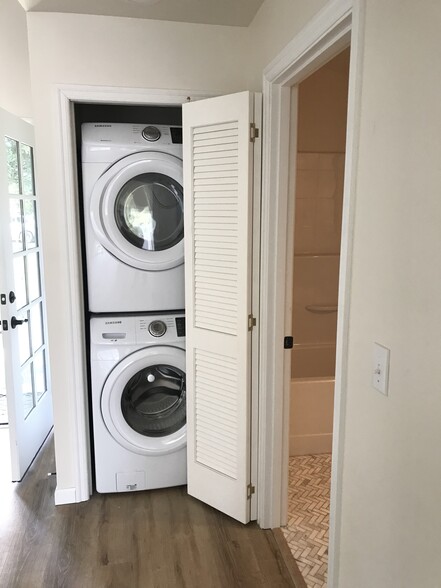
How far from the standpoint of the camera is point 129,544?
222 cm

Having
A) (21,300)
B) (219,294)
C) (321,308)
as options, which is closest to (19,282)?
(21,300)

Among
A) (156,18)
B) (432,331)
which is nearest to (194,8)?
(156,18)

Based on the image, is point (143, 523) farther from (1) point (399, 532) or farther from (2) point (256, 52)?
(2) point (256, 52)

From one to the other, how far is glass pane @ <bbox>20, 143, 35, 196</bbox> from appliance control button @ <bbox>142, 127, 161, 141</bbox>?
90 cm

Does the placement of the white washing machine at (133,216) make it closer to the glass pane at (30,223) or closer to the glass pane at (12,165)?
the glass pane at (12,165)

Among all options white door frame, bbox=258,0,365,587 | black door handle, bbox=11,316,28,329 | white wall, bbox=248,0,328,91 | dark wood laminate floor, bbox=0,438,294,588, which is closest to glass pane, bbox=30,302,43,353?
black door handle, bbox=11,316,28,329

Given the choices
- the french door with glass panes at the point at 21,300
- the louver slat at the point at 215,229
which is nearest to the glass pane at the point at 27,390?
the french door with glass panes at the point at 21,300

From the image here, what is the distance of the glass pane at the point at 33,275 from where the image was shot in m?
2.93

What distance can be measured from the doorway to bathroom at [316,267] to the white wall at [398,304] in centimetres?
151

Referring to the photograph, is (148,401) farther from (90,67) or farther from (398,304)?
(398,304)

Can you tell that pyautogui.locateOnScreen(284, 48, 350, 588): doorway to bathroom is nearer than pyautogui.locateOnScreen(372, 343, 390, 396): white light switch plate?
No

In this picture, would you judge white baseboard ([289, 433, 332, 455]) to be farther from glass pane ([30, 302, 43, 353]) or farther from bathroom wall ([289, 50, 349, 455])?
glass pane ([30, 302, 43, 353])

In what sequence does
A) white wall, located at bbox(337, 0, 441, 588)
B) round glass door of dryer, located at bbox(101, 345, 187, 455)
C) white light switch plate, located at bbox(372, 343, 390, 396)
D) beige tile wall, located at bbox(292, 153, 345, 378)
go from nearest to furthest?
white wall, located at bbox(337, 0, 441, 588) < white light switch plate, located at bbox(372, 343, 390, 396) < round glass door of dryer, located at bbox(101, 345, 187, 455) < beige tile wall, located at bbox(292, 153, 345, 378)

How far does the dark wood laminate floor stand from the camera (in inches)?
79.2
